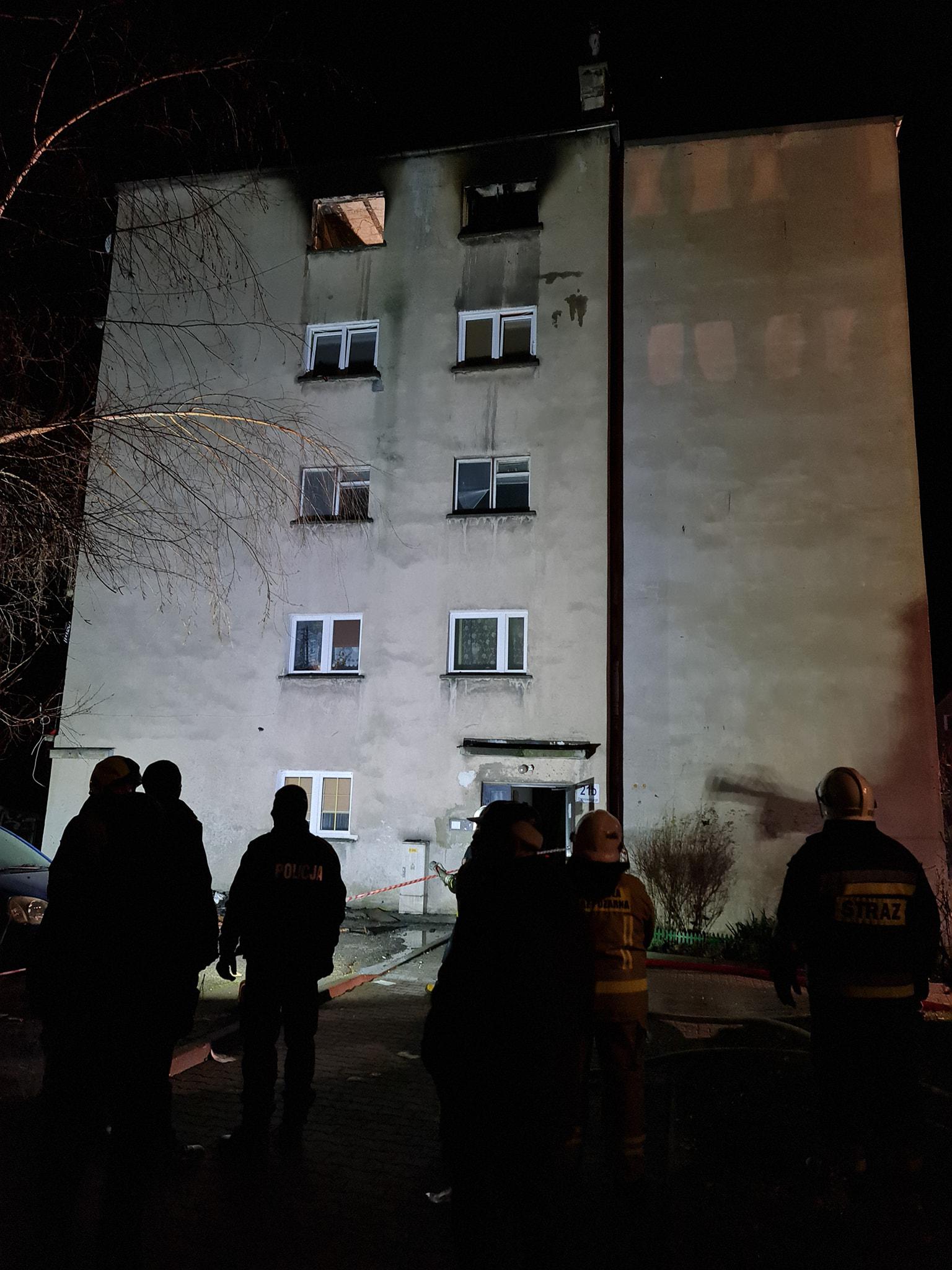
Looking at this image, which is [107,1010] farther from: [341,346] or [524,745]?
[341,346]

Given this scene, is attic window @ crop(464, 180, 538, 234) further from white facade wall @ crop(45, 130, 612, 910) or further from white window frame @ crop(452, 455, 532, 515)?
white window frame @ crop(452, 455, 532, 515)

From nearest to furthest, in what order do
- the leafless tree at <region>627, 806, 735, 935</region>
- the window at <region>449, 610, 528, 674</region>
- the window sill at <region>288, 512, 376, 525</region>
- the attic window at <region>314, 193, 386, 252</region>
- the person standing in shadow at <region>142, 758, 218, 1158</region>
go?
the person standing in shadow at <region>142, 758, 218, 1158</region>, the leafless tree at <region>627, 806, 735, 935</region>, the window at <region>449, 610, 528, 674</region>, the window sill at <region>288, 512, 376, 525</region>, the attic window at <region>314, 193, 386, 252</region>

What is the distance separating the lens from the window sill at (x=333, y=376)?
54.1 ft

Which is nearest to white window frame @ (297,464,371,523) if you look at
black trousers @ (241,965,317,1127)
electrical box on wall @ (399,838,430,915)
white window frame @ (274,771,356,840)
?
white window frame @ (274,771,356,840)

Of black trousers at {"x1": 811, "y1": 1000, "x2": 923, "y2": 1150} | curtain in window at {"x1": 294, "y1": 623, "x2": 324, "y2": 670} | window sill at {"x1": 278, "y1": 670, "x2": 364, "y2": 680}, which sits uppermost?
curtain in window at {"x1": 294, "y1": 623, "x2": 324, "y2": 670}

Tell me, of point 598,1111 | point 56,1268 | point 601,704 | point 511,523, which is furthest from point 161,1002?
point 511,523

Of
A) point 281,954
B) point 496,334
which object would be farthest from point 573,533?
point 281,954

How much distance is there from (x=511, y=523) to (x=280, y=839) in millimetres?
11370

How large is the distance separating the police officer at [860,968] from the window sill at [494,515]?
11.7 metres

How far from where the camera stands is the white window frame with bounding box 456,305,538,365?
53.6 feet

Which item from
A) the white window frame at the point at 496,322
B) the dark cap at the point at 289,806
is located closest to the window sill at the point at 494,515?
the white window frame at the point at 496,322

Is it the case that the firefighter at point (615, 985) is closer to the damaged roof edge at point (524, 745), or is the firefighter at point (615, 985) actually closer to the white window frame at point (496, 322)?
the damaged roof edge at point (524, 745)

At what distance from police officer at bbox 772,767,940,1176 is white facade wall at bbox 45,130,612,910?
33.6 feet

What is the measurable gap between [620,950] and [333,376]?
14891 millimetres
